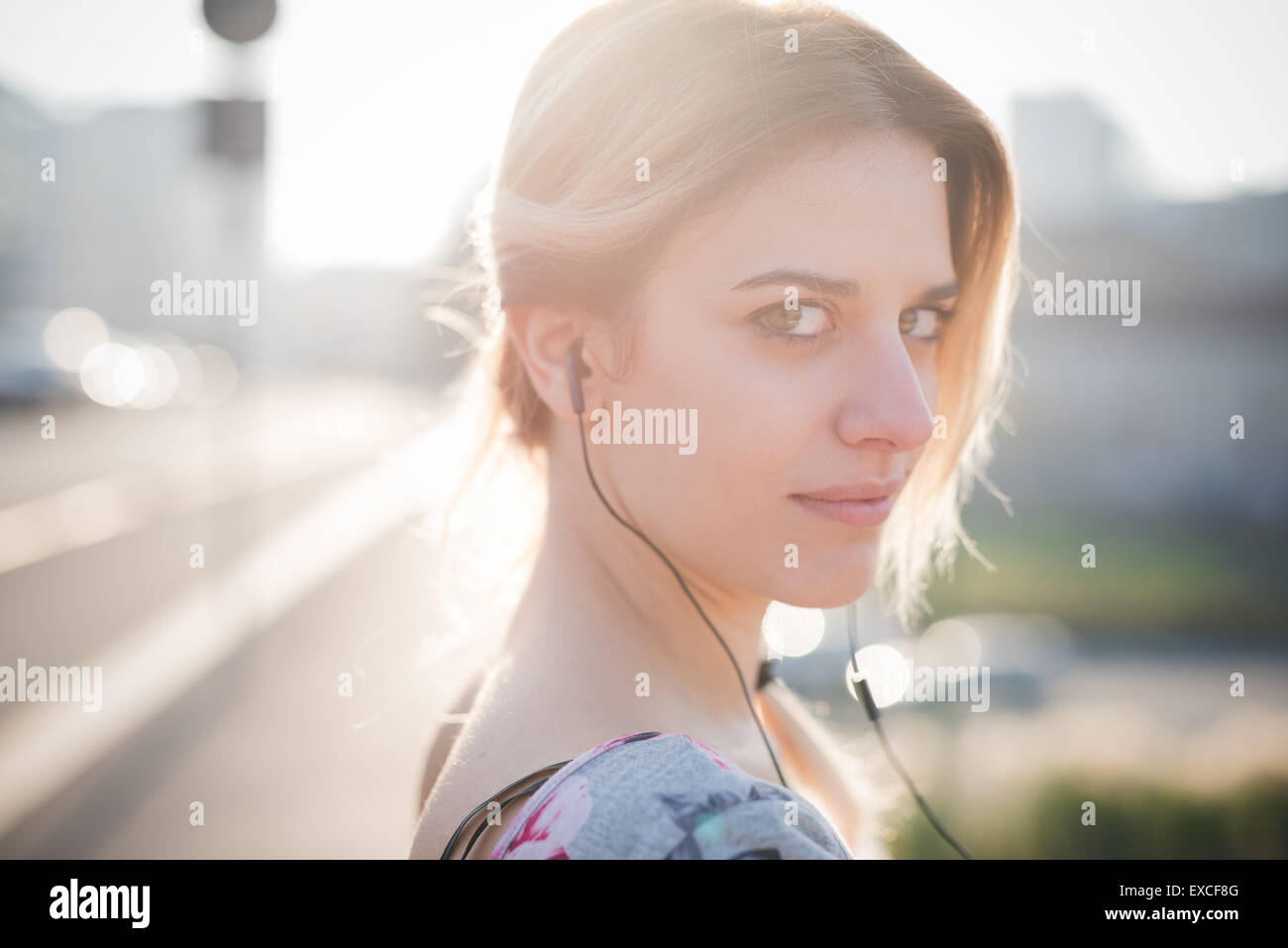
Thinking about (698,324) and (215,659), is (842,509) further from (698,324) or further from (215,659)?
(215,659)

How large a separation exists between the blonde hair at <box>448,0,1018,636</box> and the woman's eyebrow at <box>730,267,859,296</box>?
0.14 meters

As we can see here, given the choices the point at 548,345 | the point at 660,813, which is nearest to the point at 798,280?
the point at 548,345

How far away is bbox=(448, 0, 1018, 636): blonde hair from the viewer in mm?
1461

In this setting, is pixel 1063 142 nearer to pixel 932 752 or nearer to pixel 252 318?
pixel 932 752

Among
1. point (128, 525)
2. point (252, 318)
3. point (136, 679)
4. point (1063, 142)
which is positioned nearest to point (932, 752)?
point (252, 318)

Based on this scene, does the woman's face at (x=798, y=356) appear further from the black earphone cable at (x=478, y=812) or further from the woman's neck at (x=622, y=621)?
the black earphone cable at (x=478, y=812)

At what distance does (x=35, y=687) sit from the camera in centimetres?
752

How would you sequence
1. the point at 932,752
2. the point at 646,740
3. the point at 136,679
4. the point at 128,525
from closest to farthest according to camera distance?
1. the point at 646,740
2. the point at 932,752
3. the point at 136,679
4. the point at 128,525

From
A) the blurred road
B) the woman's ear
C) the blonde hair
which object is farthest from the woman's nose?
the blurred road

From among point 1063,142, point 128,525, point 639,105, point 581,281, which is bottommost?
point 128,525

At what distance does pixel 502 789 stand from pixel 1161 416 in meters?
17.3

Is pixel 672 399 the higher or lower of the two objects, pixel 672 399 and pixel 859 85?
the lower

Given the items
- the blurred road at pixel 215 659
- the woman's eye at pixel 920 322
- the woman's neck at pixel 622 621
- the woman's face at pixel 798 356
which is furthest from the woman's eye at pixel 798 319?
the blurred road at pixel 215 659

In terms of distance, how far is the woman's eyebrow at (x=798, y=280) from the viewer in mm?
1413
